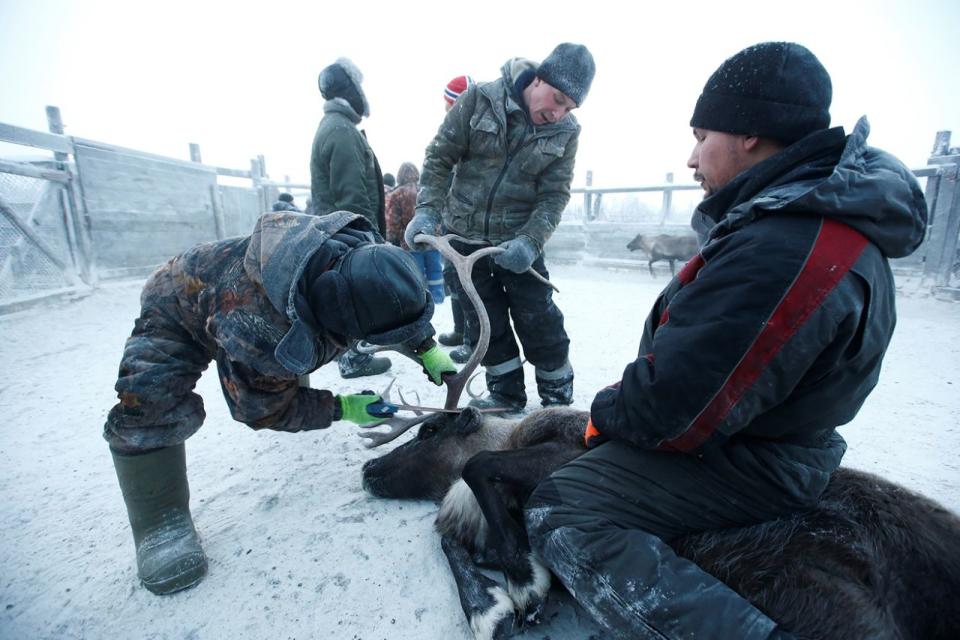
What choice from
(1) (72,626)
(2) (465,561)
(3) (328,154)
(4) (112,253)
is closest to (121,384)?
(1) (72,626)

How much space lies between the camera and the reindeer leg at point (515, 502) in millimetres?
1672

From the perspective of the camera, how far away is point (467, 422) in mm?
2455

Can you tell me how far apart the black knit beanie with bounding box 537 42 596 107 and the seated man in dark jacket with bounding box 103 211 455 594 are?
4.43ft

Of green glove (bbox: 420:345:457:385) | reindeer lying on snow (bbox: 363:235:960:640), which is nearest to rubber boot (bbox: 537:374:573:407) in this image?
green glove (bbox: 420:345:457:385)

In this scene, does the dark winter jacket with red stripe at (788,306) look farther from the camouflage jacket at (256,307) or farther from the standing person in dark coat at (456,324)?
the standing person in dark coat at (456,324)

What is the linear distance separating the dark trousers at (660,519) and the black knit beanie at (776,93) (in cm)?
88

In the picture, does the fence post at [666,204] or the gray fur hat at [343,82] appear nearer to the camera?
the gray fur hat at [343,82]

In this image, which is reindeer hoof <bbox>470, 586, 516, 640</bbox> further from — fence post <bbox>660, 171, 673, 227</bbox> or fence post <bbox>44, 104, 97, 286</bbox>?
fence post <bbox>660, 171, 673, 227</bbox>

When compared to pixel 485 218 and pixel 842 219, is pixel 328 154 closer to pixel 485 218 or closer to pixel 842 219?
pixel 485 218

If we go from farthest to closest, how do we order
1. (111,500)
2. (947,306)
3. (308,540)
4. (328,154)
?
(947,306) < (328,154) < (111,500) < (308,540)

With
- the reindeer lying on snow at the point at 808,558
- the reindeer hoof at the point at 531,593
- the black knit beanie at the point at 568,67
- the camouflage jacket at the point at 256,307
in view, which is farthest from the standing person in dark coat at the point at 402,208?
the reindeer hoof at the point at 531,593

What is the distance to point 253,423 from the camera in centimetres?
187

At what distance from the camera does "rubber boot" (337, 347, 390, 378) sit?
3.75 m

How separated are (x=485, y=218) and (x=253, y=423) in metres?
1.78
